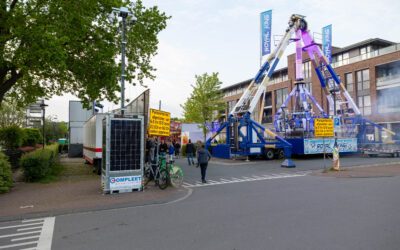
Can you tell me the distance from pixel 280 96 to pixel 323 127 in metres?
35.8

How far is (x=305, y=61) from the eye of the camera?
45031 mm

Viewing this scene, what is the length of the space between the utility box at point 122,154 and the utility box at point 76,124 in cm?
1794

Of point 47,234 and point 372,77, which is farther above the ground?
point 372,77

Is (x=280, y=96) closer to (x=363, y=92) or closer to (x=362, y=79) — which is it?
(x=362, y=79)

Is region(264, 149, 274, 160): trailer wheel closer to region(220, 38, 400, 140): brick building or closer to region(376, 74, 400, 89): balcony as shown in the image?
region(220, 38, 400, 140): brick building

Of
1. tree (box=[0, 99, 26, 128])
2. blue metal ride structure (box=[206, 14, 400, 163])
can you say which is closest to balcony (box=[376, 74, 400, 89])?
blue metal ride structure (box=[206, 14, 400, 163])

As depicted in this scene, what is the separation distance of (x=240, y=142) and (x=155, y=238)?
16.9 metres

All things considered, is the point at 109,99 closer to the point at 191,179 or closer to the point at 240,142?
the point at 191,179

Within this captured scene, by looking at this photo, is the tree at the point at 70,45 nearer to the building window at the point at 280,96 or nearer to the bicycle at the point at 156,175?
the bicycle at the point at 156,175

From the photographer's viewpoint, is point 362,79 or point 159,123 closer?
point 159,123

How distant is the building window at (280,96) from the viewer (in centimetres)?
4970

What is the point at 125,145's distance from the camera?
366 inches

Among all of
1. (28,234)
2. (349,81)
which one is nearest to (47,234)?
(28,234)

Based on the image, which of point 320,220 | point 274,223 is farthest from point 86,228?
point 320,220
